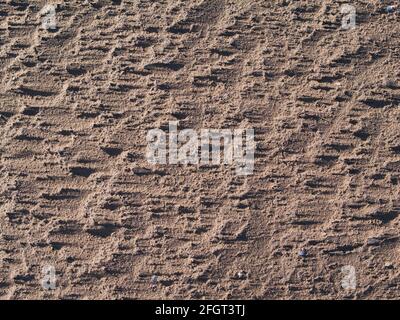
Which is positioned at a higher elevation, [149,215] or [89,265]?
[149,215]

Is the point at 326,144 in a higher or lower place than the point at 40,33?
lower

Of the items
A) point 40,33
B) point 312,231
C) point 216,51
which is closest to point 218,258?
point 312,231

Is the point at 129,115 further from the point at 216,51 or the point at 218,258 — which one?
the point at 218,258

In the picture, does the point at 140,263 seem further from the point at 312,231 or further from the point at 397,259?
the point at 397,259

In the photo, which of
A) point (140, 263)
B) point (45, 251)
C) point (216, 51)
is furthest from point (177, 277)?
point (216, 51)
